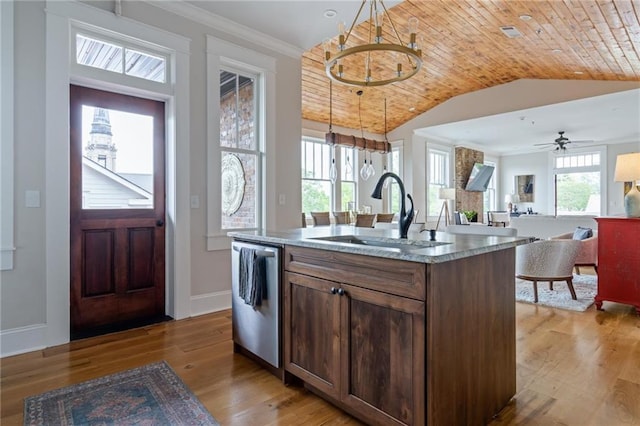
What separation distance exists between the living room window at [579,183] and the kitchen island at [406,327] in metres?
10.7

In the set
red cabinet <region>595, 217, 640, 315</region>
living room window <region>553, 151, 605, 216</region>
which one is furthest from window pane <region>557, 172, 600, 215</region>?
red cabinet <region>595, 217, 640, 315</region>

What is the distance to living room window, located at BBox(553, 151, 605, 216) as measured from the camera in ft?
33.0

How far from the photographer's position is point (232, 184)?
4.04 m

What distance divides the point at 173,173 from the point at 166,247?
76cm

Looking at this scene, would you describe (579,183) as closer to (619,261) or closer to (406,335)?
(619,261)

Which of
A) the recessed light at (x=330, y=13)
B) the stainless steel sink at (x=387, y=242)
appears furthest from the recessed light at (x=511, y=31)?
the stainless steel sink at (x=387, y=242)

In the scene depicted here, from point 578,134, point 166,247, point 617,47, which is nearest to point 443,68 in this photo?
point 617,47

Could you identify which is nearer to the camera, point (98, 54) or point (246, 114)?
point (98, 54)

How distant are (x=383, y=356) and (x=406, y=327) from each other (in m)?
0.21

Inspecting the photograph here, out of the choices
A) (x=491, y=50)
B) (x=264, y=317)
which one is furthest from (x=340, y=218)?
(x=264, y=317)

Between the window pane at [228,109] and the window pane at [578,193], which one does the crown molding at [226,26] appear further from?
the window pane at [578,193]

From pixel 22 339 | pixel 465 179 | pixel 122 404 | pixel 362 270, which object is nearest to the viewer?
pixel 362 270

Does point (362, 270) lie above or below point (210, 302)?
above

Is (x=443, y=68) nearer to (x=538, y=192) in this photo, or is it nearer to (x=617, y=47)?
(x=617, y=47)
